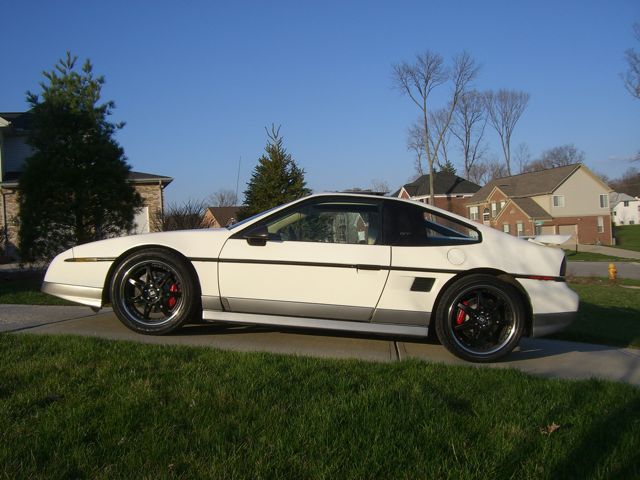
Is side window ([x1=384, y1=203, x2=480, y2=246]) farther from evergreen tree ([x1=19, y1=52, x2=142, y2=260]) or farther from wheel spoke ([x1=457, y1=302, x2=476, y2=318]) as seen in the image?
evergreen tree ([x1=19, y1=52, x2=142, y2=260])

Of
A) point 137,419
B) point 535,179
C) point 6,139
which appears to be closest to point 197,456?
point 137,419

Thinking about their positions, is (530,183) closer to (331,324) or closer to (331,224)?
(331,224)

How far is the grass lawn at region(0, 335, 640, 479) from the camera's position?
7.96ft

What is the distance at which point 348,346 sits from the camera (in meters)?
4.80

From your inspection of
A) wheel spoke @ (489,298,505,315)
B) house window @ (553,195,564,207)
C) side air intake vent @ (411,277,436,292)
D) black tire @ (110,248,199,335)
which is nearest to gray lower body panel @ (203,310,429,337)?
side air intake vent @ (411,277,436,292)

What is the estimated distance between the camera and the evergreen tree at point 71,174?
9953 millimetres

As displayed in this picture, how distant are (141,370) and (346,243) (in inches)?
77.3

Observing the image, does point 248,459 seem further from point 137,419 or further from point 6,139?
point 6,139

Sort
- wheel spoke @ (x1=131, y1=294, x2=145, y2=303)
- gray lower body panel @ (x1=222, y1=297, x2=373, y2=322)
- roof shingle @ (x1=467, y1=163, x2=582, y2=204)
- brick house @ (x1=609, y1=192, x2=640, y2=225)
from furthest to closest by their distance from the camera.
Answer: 1. brick house @ (x1=609, y1=192, x2=640, y2=225)
2. roof shingle @ (x1=467, y1=163, x2=582, y2=204)
3. wheel spoke @ (x1=131, y1=294, x2=145, y2=303)
4. gray lower body panel @ (x1=222, y1=297, x2=373, y2=322)

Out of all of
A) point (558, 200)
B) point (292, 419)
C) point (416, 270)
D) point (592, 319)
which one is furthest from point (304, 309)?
point (558, 200)

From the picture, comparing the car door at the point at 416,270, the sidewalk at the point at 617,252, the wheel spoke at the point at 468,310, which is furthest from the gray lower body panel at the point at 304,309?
the sidewalk at the point at 617,252

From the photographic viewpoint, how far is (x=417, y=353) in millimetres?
4738

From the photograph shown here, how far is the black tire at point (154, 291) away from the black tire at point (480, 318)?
7.09ft

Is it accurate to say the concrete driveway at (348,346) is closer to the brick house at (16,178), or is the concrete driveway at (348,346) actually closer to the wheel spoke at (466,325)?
the wheel spoke at (466,325)
